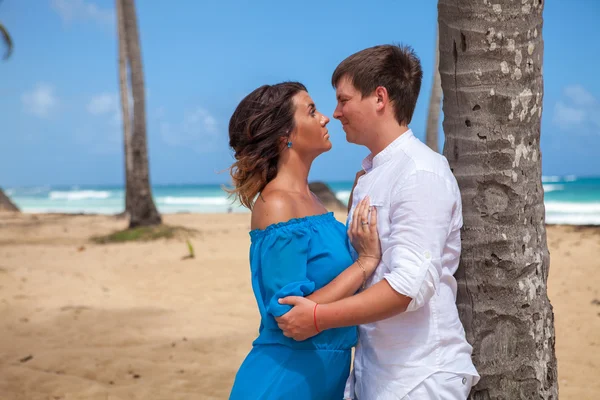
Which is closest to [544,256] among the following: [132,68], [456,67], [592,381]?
[456,67]

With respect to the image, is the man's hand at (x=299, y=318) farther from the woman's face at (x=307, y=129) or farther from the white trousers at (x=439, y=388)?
the woman's face at (x=307, y=129)

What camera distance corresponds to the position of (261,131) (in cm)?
261

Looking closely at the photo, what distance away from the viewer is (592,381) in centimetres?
498

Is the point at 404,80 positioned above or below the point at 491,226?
above

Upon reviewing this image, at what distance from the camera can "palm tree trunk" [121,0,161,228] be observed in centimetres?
1325

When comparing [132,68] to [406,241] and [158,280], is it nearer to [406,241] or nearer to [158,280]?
[158,280]

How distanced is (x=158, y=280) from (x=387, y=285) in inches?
298

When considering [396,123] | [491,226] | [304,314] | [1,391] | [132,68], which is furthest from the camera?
[132,68]

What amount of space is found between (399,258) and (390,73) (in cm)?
70

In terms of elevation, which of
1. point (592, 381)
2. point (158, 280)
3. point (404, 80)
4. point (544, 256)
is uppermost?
point (404, 80)

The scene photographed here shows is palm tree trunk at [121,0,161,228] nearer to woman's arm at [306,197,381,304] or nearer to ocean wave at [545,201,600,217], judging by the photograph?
woman's arm at [306,197,381,304]

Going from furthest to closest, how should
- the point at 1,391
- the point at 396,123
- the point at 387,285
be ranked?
the point at 1,391, the point at 396,123, the point at 387,285

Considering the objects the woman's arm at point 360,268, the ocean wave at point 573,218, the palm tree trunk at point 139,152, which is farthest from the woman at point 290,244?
the ocean wave at point 573,218

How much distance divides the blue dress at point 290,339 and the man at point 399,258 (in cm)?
9
